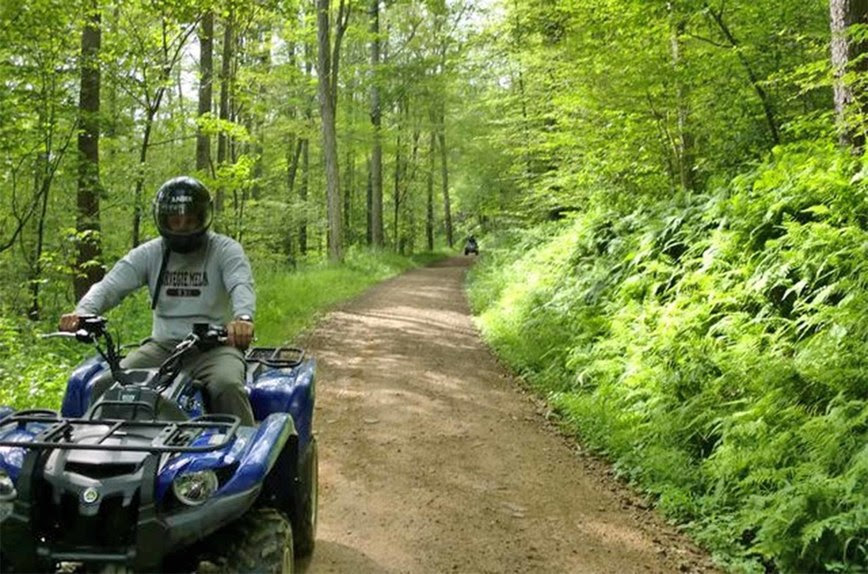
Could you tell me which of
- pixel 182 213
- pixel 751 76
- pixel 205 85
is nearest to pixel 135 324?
pixel 182 213

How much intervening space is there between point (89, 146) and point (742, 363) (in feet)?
34.2

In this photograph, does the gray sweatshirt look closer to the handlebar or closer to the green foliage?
the handlebar

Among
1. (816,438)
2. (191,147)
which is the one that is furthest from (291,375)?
(191,147)

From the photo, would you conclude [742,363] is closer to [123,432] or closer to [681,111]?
[123,432]

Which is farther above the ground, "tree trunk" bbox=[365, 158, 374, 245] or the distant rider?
"tree trunk" bbox=[365, 158, 374, 245]

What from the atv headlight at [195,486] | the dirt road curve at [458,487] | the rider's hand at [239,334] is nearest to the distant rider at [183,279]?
the rider's hand at [239,334]

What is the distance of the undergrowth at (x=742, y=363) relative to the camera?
424cm

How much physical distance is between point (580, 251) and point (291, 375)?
8052mm

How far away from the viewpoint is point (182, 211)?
13.1 ft

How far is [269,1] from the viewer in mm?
14438

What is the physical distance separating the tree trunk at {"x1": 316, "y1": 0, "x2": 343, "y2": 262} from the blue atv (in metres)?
18.2

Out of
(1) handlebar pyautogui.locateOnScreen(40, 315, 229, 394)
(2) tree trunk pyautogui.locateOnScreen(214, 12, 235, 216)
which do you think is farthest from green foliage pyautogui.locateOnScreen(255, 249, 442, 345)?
(1) handlebar pyautogui.locateOnScreen(40, 315, 229, 394)

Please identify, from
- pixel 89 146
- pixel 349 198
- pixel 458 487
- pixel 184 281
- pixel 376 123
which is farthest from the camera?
pixel 349 198

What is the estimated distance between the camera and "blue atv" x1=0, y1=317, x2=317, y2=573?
2.58 m
